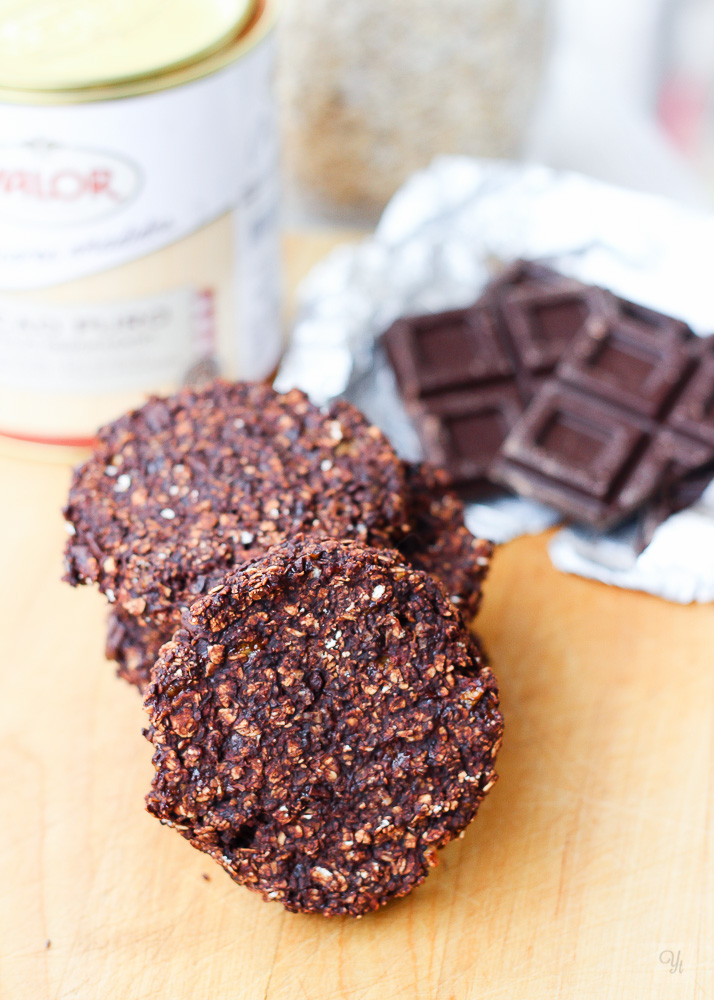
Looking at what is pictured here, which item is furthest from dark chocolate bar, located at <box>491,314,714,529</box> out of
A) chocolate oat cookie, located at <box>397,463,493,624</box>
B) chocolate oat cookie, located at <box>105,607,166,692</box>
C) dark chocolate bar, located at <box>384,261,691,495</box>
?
chocolate oat cookie, located at <box>105,607,166,692</box>

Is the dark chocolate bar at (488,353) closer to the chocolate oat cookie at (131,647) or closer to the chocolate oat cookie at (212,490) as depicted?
the chocolate oat cookie at (212,490)

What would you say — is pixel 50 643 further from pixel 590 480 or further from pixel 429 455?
pixel 590 480

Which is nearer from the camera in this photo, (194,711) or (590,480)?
(194,711)

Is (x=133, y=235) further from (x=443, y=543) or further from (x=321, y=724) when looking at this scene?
(x=321, y=724)

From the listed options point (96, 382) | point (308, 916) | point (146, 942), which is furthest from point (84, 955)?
point (96, 382)

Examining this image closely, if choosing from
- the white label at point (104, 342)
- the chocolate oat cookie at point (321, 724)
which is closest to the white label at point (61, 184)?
the white label at point (104, 342)

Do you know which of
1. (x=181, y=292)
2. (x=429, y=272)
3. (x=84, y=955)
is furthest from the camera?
(x=429, y=272)
